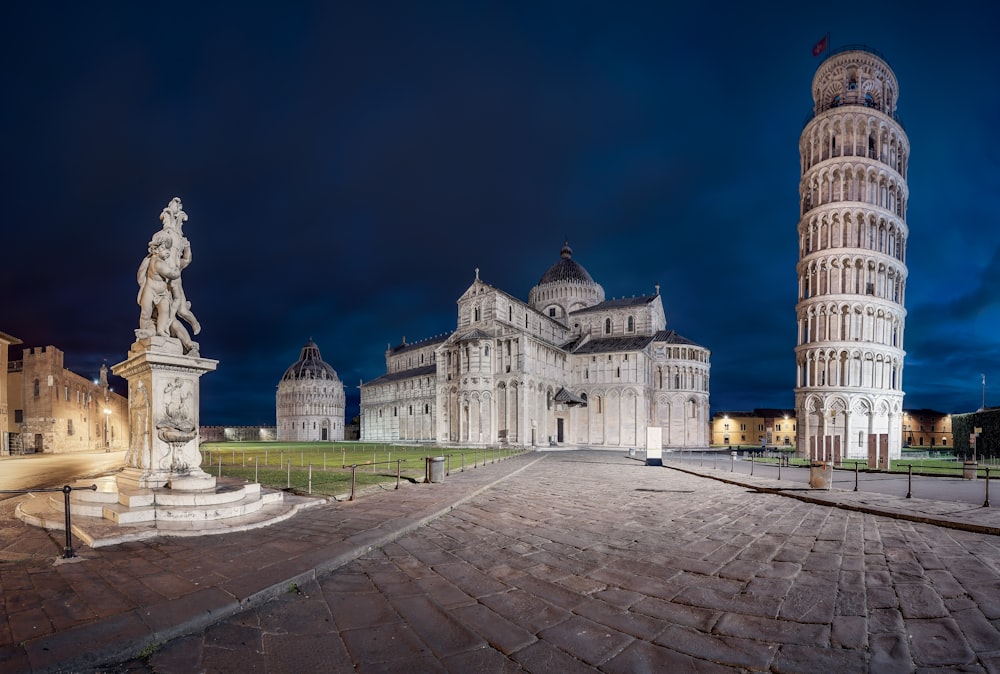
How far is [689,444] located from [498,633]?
55030 mm

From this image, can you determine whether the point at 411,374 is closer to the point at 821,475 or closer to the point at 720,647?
the point at 821,475

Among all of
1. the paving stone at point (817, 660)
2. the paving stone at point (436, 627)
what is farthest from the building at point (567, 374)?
the paving stone at point (817, 660)

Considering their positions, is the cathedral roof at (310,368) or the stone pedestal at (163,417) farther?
the cathedral roof at (310,368)

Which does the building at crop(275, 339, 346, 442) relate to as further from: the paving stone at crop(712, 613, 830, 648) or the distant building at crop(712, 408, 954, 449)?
the paving stone at crop(712, 613, 830, 648)

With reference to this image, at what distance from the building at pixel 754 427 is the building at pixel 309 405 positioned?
73158 mm

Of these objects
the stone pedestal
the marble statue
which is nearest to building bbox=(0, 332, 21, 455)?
the stone pedestal

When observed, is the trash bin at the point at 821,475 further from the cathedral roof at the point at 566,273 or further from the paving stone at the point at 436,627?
the cathedral roof at the point at 566,273

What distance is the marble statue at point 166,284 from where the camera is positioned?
28.3ft

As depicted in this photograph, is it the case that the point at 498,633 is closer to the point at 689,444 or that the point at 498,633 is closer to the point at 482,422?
the point at 482,422

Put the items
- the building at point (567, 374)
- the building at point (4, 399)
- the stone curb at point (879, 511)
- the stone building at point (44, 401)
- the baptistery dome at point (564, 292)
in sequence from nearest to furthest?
1. the stone curb at point (879, 511)
2. the building at point (4, 399)
3. the stone building at point (44, 401)
4. the building at point (567, 374)
5. the baptistery dome at point (564, 292)

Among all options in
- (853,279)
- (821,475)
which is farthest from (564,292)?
(821,475)

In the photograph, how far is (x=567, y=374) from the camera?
2063 inches

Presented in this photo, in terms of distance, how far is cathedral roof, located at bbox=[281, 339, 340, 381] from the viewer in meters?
94.4

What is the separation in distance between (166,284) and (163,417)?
2486 millimetres
